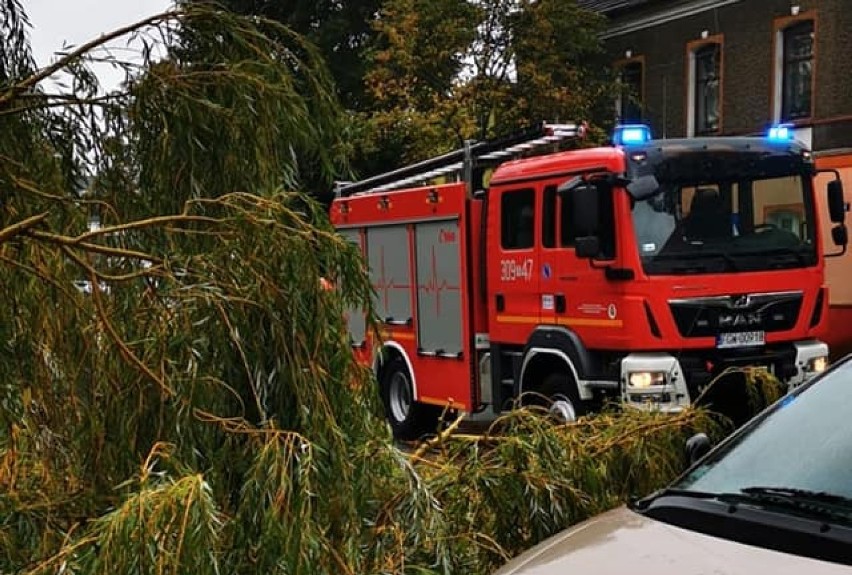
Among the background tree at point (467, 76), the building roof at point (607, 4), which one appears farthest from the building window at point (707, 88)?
the background tree at point (467, 76)

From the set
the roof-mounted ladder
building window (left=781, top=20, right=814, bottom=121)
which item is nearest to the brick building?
building window (left=781, top=20, right=814, bottom=121)

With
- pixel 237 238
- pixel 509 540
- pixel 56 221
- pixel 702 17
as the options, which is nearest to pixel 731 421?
pixel 509 540

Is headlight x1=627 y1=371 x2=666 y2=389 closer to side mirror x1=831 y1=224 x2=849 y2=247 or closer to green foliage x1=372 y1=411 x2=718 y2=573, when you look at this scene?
side mirror x1=831 y1=224 x2=849 y2=247

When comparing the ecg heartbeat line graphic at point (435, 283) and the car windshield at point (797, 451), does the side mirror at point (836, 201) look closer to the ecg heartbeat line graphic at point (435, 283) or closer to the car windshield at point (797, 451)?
the ecg heartbeat line graphic at point (435, 283)

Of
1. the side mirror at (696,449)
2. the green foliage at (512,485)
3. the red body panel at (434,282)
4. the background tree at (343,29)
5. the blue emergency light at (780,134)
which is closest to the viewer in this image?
the green foliage at (512,485)

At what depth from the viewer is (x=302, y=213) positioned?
3.64 metres

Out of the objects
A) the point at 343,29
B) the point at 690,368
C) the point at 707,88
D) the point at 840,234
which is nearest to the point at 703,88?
the point at 707,88

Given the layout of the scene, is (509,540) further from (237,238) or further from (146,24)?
(146,24)

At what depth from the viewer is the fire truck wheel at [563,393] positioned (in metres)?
8.49

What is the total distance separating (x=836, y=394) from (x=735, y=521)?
89 cm

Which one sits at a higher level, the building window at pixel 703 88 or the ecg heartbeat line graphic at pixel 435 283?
→ the building window at pixel 703 88

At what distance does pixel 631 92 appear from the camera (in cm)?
2245

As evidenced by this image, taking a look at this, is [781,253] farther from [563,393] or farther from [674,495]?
[674,495]

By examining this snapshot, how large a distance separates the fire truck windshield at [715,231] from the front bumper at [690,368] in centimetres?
66
